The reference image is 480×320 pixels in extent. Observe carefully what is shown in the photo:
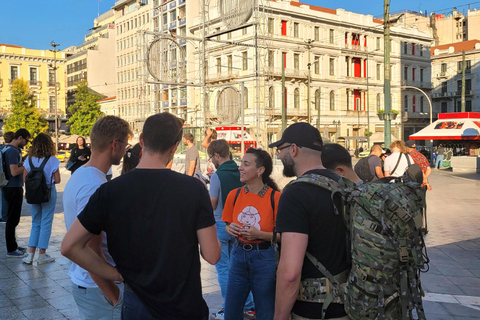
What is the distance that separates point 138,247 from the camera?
247cm

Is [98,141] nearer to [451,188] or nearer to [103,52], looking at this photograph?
[451,188]

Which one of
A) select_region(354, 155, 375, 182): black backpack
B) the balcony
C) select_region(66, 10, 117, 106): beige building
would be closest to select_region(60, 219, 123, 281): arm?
select_region(354, 155, 375, 182): black backpack

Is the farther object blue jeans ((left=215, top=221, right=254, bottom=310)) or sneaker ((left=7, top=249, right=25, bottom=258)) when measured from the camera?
sneaker ((left=7, top=249, right=25, bottom=258))

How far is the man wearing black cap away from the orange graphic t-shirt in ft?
4.53

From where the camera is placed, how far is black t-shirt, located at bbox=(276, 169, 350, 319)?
8.34ft

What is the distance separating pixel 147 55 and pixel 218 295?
1810 cm

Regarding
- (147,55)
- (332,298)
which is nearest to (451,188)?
(147,55)

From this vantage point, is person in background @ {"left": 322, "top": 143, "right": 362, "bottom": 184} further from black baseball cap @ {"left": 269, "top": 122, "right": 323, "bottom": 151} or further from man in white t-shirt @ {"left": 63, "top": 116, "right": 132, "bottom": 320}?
man in white t-shirt @ {"left": 63, "top": 116, "right": 132, "bottom": 320}

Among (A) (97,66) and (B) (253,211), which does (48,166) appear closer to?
(B) (253,211)

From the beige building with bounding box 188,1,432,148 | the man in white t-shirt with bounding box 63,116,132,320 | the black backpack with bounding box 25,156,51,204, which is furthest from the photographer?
the beige building with bounding box 188,1,432,148

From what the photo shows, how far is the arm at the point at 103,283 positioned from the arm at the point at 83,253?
96 mm

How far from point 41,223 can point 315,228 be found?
5707 mm

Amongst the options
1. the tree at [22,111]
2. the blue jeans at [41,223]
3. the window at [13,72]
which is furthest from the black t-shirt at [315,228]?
the window at [13,72]

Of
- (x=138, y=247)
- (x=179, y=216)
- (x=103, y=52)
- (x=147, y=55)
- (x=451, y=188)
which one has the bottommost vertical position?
(x=451, y=188)
